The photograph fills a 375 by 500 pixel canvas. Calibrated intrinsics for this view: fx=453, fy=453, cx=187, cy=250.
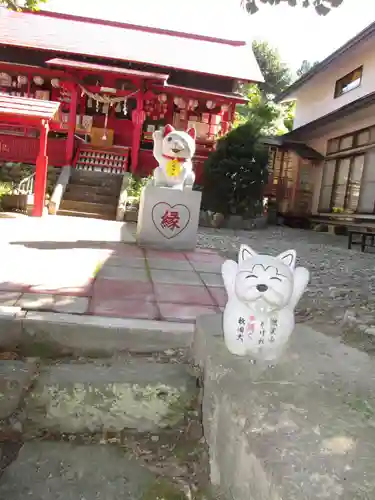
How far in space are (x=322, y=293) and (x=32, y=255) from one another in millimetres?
3167

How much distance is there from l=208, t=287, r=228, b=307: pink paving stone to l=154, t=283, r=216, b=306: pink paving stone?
0.05 meters

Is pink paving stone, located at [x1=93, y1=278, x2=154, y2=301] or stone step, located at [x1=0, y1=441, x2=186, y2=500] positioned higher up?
pink paving stone, located at [x1=93, y1=278, x2=154, y2=301]

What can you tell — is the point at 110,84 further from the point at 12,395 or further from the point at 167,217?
the point at 12,395

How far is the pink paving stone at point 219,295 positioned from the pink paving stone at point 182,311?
18 centimetres

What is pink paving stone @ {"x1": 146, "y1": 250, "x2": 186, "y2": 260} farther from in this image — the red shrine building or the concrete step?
the red shrine building

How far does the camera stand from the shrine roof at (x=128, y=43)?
14031mm

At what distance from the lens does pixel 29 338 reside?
282 centimetres

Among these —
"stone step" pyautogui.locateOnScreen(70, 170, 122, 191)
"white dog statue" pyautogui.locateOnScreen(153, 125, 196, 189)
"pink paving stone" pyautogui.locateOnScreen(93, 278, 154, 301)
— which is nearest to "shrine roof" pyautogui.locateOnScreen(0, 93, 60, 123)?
"stone step" pyautogui.locateOnScreen(70, 170, 122, 191)

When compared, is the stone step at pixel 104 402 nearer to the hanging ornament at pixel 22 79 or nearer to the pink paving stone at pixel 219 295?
the pink paving stone at pixel 219 295

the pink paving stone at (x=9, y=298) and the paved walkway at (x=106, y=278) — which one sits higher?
the paved walkway at (x=106, y=278)

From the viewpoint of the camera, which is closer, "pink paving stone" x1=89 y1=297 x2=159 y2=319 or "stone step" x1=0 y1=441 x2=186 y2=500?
"stone step" x1=0 y1=441 x2=186 y2=500

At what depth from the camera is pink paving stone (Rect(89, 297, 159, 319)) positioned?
3189 millimetres

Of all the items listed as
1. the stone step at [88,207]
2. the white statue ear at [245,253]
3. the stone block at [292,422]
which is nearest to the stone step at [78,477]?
the stone block at [292,422]

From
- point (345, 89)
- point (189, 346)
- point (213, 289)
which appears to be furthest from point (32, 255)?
point (345, 89)
